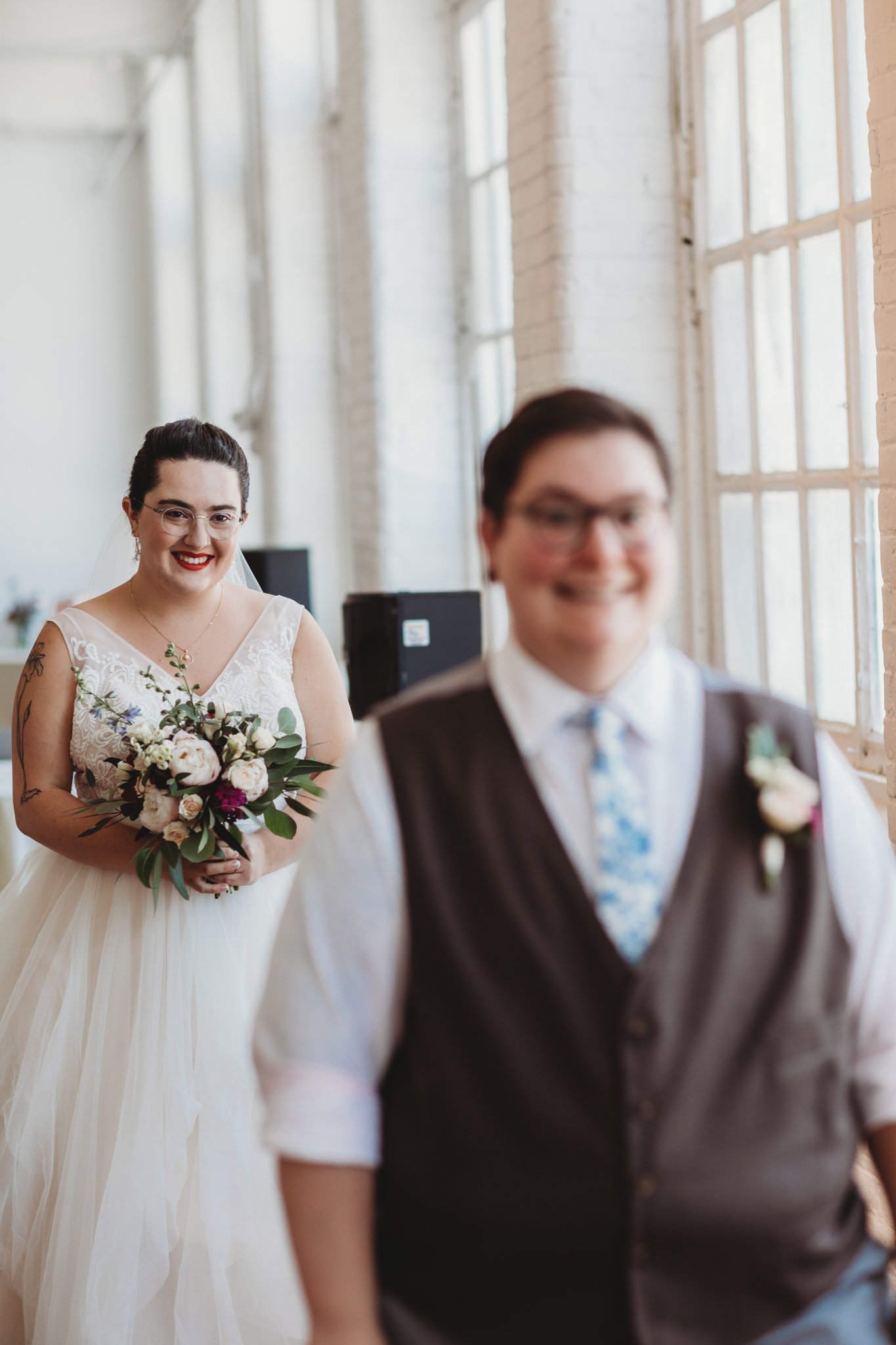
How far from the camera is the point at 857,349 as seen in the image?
3.56 meters

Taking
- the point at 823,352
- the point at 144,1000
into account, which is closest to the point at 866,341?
the point at 823,352

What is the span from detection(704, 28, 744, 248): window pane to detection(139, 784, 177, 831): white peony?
8.56 feet

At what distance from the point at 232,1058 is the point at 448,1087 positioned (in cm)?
137

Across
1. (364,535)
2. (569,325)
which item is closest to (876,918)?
(569,325)

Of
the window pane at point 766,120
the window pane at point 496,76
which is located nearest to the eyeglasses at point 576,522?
the window pane at point 766,120

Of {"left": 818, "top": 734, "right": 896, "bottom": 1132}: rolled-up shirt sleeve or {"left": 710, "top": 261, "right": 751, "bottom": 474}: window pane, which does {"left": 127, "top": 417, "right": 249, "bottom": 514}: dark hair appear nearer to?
{"left": 818, "top": 734, "right": 896, "bottom": 1132}: rolled-up shirt sleeve

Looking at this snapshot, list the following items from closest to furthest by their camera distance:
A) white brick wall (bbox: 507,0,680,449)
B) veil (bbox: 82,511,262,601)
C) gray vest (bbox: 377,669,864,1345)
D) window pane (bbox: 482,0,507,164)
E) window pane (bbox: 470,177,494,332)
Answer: gray vest (bbox: 377,669,864,1345)
veil (bbox: 82,511,262,601)
white brick wall (bbox: 507,0,680,449)
window pane (bbox: 482,0,507,164)
window pane (bbox: 470,177,494,332)

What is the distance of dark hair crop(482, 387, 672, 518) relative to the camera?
→ 49.9 inches

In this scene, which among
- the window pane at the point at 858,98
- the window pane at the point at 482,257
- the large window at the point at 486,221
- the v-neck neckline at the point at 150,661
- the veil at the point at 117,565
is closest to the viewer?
the v-neck neckline at the point at 150,661

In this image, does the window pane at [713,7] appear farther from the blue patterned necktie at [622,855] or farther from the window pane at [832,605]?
the blue patterned necktie at [622,855]

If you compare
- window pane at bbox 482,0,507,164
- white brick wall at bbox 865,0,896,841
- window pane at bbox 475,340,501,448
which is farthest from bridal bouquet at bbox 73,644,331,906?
window pane at bbox 482,0,507,164

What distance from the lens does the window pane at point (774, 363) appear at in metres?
3.93

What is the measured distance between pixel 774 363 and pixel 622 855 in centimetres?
304

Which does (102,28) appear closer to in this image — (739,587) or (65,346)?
(65,346)
